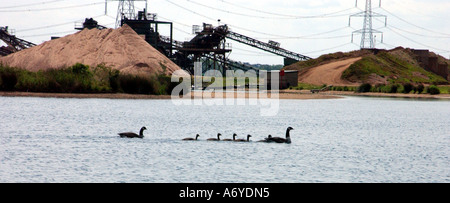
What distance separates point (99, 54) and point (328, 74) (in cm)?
5458

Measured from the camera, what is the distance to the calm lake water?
2592cm

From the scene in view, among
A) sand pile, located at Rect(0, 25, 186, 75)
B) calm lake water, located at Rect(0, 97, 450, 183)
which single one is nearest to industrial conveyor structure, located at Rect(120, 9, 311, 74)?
sand pile, located at Rect(0, 25, 186, 75)

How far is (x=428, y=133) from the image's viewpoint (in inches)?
1780

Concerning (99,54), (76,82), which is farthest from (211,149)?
(99,54)

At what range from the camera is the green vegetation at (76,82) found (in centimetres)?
7362

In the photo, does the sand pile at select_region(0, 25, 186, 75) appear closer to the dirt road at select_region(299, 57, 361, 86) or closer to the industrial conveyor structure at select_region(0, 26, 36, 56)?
the industrial conveyor structure at select_region(0, 26, 36, 56)

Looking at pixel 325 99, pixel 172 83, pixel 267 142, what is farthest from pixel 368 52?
pixel 267 142

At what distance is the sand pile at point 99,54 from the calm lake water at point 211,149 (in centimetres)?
4317

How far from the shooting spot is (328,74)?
451ft

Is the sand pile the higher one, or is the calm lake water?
the sand pile

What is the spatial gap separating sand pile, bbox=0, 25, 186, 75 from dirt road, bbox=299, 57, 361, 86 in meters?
38.5

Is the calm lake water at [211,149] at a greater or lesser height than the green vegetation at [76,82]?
lesser

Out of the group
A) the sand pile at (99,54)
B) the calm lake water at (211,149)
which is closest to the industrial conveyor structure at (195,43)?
the sand pile at (99,54)

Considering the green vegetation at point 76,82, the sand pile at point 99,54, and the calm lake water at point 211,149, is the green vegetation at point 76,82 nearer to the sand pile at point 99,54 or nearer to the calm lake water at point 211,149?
the calm lake water at point 211,149
